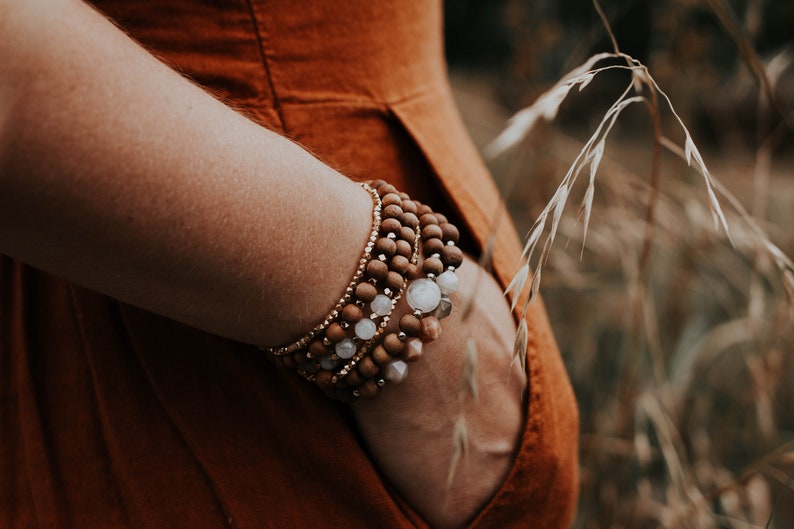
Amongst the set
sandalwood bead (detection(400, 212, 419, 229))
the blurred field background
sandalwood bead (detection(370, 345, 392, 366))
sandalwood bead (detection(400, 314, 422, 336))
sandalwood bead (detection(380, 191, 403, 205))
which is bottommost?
the blurred field background

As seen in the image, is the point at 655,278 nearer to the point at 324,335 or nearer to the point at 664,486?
the point at 664,486

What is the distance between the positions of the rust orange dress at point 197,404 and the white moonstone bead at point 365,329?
0.09 metres

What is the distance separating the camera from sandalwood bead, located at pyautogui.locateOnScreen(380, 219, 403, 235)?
56cm

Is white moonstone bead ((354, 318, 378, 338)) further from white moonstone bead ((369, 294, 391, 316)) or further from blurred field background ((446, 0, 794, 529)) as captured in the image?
blurred field background ((446, 0, 794, 529))

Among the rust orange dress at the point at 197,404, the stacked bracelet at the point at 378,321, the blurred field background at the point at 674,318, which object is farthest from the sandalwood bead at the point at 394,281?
the blurred field background at the point at 674,318

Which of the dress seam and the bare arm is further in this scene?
the dress seam

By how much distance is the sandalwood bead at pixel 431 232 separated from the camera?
0.59 metres

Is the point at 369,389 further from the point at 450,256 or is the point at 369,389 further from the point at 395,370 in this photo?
the point at 450,256

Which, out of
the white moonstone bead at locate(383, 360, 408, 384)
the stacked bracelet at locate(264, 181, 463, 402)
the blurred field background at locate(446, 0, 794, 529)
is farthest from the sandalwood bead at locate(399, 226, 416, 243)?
the blurred field background at locate(446, 0, 794, 529)

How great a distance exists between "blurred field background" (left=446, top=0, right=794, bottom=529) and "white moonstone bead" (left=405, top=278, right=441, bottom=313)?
339 mm

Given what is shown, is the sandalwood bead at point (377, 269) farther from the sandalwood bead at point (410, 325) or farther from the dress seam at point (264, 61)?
the dress seam at point (264, 61)

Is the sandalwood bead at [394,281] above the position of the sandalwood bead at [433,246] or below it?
below

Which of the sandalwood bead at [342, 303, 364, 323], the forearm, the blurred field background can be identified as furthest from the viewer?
the blurred field background

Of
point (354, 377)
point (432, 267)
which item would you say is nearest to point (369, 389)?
point (354, 377)
